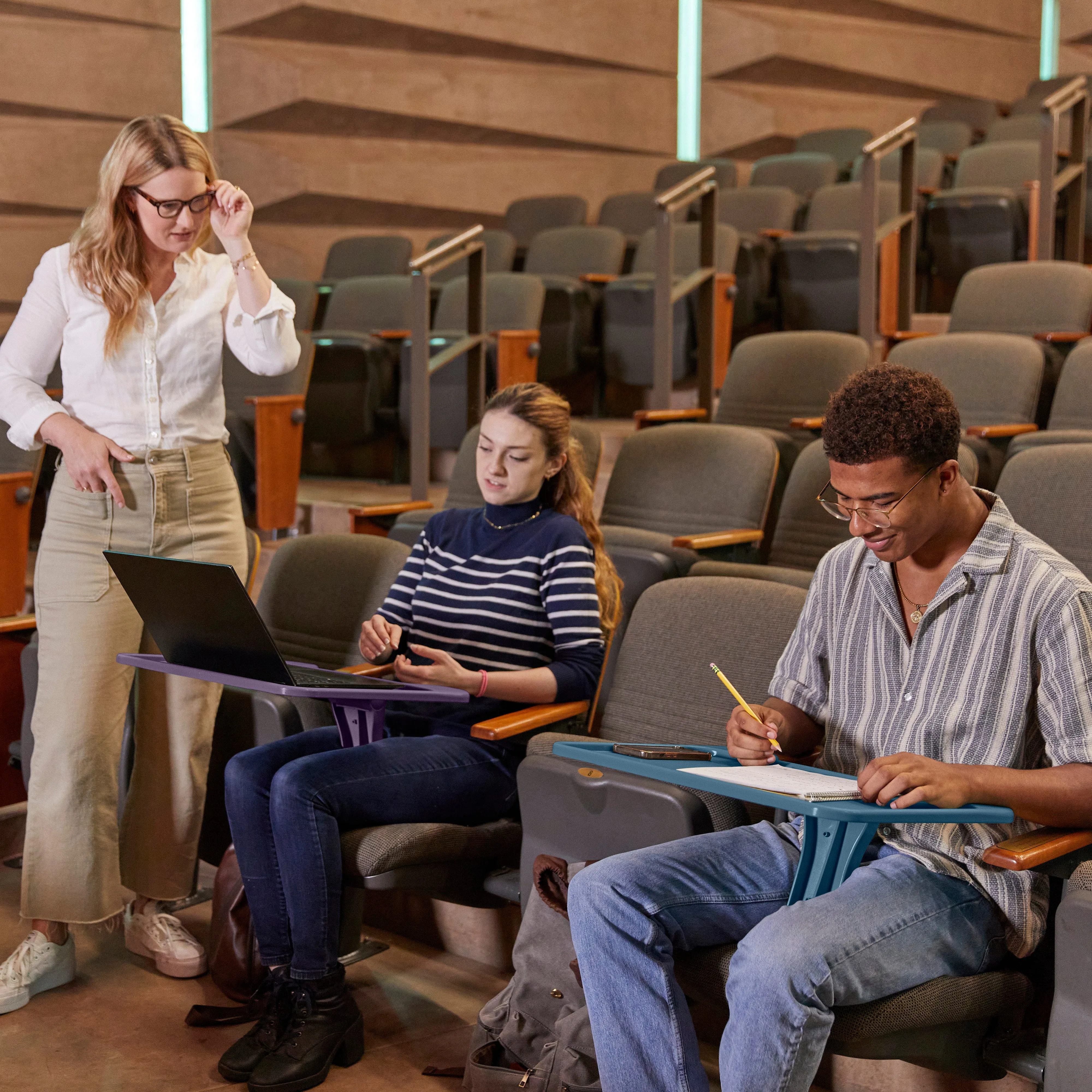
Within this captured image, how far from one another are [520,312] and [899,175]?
1144 millimetres

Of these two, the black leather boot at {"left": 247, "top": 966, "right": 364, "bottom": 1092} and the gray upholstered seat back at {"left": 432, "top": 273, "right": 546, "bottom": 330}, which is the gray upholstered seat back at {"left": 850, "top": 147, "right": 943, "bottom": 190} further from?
the black leather boot at {"left": 247, "top": 966, "right": 364, "bottom": 1092}

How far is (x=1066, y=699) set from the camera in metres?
1.14

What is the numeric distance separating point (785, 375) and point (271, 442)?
3.87ft

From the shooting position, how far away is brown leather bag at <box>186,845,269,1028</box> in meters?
1.69

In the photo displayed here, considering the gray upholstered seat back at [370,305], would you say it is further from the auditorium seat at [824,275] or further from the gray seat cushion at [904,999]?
the gray seat cushion at [904,999]

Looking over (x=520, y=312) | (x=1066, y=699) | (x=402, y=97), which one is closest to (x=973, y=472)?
(x=1066, y=699)

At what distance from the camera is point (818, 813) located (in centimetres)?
105

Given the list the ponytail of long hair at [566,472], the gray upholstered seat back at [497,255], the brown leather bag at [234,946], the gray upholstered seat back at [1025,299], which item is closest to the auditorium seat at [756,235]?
the gray upholstered seat back at [497,255]

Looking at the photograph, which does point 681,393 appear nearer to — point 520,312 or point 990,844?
point 520,312

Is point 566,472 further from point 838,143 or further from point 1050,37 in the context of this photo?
point 1050,37

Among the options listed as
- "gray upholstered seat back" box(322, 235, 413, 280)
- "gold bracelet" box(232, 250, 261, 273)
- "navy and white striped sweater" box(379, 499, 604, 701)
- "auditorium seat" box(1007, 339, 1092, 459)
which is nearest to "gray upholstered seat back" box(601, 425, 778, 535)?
"auditorium seat" box(1007, 339, 1092, 459)

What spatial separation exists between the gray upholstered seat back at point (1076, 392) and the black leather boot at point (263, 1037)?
5.92ft

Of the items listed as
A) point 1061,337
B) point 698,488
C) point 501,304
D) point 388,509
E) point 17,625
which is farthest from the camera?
point 501,304

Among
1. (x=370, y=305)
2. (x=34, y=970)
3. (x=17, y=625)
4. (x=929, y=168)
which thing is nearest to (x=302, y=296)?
(x=370, y=305)
